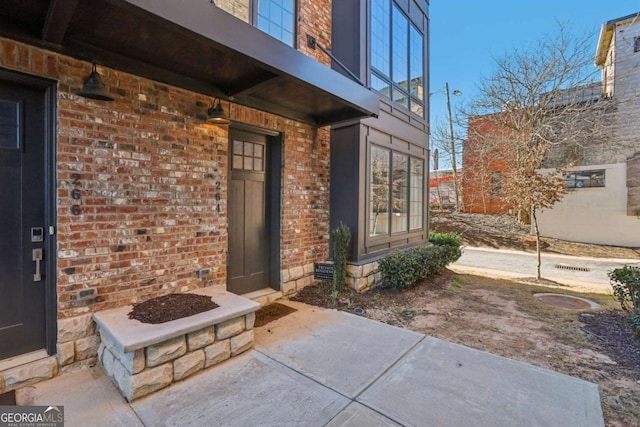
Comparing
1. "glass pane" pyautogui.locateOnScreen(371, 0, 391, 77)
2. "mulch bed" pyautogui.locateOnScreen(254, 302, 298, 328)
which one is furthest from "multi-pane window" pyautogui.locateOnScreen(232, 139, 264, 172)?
"glass pane" pyautogui.locateOnScreen(371, 0, 391, 77)

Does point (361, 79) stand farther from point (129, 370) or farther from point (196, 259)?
point (129, 370)

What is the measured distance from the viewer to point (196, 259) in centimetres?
351

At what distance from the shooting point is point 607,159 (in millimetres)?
11844

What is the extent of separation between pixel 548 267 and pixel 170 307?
10.1 meters

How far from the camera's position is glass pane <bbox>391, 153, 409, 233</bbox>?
6.18m

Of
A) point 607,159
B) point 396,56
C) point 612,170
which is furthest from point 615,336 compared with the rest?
point 607,159

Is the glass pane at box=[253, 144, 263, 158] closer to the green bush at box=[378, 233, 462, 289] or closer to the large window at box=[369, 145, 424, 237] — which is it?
the large window at box=[369, 145, 424, 237]

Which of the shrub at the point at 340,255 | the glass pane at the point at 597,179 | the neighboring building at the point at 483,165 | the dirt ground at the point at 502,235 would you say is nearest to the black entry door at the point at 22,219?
the shrub at the point at 340,255

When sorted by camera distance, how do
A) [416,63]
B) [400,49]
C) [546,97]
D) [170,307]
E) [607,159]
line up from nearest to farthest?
[170,307] < [400,49] < [416,63] < [607,159] < [546,97]

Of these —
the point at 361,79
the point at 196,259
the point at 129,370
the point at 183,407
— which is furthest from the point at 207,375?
the point at 361,79

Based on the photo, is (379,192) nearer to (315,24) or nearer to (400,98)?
(400,98)

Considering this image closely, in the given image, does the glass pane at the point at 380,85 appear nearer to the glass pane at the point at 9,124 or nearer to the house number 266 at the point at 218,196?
the house number 266 at the point at 218,196

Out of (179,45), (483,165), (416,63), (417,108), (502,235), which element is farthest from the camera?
(483,165)

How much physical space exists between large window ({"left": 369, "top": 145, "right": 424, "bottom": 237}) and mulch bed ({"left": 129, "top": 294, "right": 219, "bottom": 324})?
10.7ft
